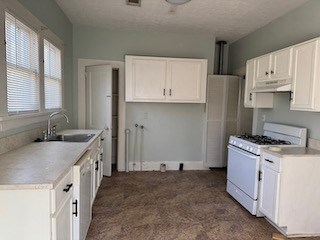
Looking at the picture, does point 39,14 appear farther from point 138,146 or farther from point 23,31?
point 138,146

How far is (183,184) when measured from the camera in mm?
3969

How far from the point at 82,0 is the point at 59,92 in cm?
135

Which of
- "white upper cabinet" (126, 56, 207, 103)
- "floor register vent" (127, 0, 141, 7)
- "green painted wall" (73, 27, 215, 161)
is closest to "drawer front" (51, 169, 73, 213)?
"floor register vent" (127, 0, 141, 7)

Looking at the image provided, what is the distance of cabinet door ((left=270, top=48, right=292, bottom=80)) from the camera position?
2741mm

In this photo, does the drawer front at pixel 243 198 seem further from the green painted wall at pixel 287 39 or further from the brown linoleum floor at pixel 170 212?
the green painted wall at pixel 287 39

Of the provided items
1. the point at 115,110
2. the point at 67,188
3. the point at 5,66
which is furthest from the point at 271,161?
the point at 115,110

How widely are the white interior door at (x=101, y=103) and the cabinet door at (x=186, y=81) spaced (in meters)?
1.10

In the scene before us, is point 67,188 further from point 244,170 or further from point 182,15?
point 182,15

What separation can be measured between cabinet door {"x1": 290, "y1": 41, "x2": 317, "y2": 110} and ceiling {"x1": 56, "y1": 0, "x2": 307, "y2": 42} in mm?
907

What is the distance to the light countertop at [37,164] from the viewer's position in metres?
1.30

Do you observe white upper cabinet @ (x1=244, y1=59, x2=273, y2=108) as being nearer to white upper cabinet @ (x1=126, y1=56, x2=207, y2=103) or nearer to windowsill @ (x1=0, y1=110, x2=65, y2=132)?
white upper cabinet @ (x1=126, y1=56, x2=207, y2=103)

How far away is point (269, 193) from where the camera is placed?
2.61 m

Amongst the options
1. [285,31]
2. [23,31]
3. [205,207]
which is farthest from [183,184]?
[23,31]

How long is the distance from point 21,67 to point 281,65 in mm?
2922
